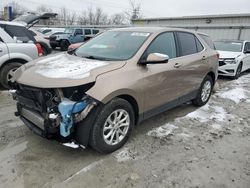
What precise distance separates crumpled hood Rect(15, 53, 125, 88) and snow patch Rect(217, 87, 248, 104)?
4.21m

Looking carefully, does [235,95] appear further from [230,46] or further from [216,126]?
[230,46]

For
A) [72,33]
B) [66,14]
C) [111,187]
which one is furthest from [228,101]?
[66,14]

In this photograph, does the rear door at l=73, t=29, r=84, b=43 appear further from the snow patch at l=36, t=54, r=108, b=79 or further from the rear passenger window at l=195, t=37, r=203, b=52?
the snow patch at l=36, t=54, r=108, b=79

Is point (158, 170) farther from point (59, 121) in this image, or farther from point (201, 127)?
point (201, 127)

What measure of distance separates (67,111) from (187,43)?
2.95m

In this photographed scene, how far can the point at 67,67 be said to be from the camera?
10.5ft

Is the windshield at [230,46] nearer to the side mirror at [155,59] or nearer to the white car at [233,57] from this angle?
the white car at [233,57]

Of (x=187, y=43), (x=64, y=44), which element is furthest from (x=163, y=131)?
(x=64, y=44)

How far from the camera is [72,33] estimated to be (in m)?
19.2

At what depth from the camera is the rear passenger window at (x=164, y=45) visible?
3.80 metres

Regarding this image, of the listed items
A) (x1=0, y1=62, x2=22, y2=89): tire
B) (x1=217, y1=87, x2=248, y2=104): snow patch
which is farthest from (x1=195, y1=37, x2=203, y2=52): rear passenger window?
(x1=0, y1=62, x2=22, y2=89): tire

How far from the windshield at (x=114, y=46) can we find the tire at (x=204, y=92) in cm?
211

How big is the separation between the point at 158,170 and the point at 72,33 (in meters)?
17.8

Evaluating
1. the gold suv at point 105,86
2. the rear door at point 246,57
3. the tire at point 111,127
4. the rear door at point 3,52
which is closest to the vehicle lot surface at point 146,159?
the tire at point 111,127
